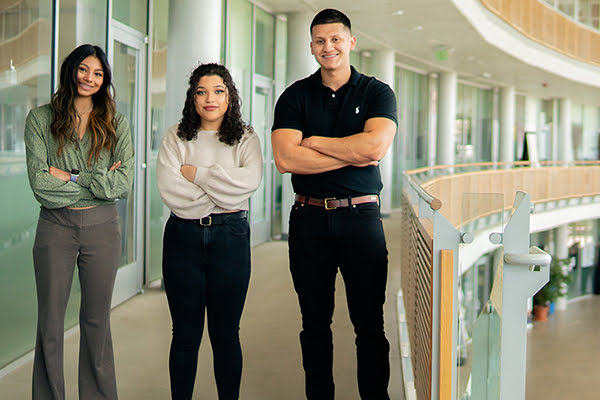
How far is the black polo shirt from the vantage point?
10.1 feet

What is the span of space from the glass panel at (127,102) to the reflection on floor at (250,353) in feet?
1.72

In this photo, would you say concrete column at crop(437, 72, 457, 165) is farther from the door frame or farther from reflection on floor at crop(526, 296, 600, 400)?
the door frame

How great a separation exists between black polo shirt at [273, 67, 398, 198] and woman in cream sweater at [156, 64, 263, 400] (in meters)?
0.22

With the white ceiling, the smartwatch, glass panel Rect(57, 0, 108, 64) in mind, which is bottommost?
the smartwatch

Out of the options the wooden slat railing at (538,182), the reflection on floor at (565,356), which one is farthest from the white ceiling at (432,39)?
the reflection on floor at (565,356)

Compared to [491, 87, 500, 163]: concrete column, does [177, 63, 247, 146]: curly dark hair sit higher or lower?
lower

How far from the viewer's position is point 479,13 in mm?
13406

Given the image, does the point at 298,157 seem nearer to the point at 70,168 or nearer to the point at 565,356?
the point at 70,168

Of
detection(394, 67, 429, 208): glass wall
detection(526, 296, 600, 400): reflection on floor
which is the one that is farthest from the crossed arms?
detection(394, 67, 429, 208): glass wall

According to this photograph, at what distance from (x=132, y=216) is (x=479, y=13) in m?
9.17

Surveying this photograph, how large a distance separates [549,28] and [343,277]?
58.2ft

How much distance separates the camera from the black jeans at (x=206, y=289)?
3041mm

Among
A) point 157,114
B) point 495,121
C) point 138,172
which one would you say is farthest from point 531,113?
point 138,172

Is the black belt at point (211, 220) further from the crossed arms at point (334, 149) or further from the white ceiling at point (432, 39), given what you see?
the white ceiling at point (432, 39)
